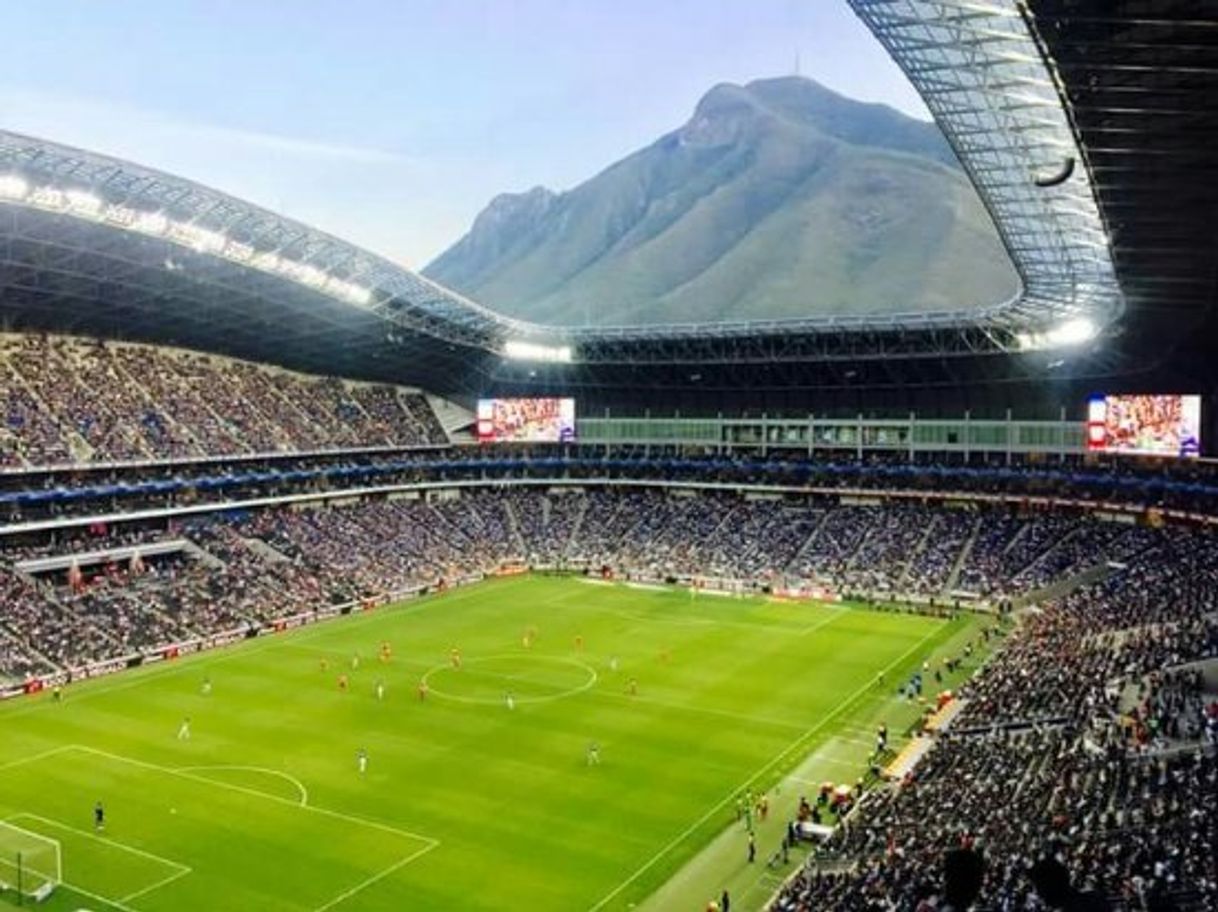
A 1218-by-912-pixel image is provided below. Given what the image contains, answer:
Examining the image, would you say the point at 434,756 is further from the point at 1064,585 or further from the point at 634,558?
the point at 634,558

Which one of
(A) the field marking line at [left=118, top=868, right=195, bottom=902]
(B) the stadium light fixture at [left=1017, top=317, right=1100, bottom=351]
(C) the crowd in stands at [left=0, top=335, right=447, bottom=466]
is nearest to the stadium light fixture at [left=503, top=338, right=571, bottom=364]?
(C) the crowd in stands at [left=0, top=335, right=447, bottom=466]

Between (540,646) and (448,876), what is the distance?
30382 mm

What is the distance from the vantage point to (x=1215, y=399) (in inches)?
3000

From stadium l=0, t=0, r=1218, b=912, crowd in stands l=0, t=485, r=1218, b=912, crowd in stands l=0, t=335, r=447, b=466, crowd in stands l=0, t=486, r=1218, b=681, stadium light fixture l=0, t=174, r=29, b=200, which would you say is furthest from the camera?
crowd in stands l=0, t=335, r=447, b=466

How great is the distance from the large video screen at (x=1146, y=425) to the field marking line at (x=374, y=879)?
174 ft

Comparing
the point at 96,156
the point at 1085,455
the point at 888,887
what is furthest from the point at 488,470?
the point at 888,887

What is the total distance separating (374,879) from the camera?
34.4 metres

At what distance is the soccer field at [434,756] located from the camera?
34719mm

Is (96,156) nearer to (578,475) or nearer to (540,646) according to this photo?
(540,646)

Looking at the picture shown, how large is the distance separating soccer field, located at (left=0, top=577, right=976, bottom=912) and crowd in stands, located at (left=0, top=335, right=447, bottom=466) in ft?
61.7

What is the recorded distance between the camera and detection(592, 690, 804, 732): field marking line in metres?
50.3

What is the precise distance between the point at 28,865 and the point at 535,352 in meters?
70.3

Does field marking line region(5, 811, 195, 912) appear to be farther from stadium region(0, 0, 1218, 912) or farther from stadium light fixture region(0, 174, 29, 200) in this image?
stadium light fixture region(0, 174, 29, 200)

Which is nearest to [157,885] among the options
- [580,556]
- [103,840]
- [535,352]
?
[103,840]
